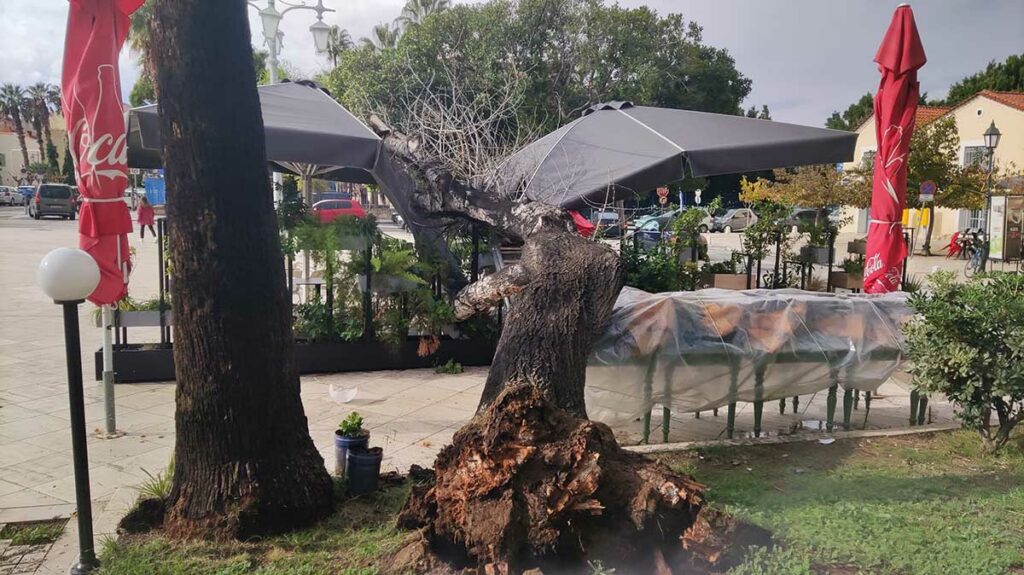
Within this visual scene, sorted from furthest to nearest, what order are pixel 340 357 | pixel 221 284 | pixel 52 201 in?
pixel 52 201 < pixel 340 357 < pixel 221 284

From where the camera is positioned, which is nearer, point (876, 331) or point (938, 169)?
point (876, 331)

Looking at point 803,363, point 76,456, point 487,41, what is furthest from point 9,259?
point 803,363

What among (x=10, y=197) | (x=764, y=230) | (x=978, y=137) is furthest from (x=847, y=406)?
(x=10, y=197)

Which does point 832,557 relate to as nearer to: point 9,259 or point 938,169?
point 9,259

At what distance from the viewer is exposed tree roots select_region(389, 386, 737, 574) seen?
291 cm

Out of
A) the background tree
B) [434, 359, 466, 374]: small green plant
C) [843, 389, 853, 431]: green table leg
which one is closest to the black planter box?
[434, 359, 466, 374]: small green plant

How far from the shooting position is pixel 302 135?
5.92m

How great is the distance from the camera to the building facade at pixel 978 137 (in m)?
25.1

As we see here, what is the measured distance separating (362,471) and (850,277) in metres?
7.02

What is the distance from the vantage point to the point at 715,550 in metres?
2.91

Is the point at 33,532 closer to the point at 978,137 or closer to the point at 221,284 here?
the point at 221,284

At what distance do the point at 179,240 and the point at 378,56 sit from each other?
17.9m

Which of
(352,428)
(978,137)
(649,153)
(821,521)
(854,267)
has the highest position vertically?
(978,137)

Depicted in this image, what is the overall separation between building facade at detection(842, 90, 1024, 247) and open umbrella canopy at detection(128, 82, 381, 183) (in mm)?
22001
